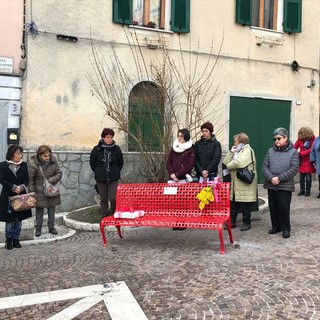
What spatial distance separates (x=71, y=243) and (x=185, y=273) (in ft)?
8.13

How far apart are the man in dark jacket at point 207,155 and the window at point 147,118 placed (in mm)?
1784

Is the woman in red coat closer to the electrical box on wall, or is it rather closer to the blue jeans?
the electrical box on wall

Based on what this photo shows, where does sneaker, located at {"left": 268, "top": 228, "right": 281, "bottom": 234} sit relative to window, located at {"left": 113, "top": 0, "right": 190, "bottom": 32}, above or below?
below

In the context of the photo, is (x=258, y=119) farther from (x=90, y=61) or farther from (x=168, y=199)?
(x=168, y=199)

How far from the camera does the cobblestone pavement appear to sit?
389 centimetres

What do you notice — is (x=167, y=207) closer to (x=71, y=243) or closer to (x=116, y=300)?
(x=71, y=243)

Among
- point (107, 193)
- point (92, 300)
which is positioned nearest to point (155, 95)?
point (107, 193)

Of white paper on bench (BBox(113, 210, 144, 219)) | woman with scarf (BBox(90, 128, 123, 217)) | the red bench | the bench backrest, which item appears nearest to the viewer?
the red bench

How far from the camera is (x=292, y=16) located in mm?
12422

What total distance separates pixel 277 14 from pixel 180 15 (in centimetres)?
343

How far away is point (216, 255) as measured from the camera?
217 inches

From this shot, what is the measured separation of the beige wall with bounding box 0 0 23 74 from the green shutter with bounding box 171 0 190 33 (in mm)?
3713

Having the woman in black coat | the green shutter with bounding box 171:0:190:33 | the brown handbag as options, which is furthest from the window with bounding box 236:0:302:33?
the brown handbag

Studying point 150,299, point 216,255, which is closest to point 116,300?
point 150,299
